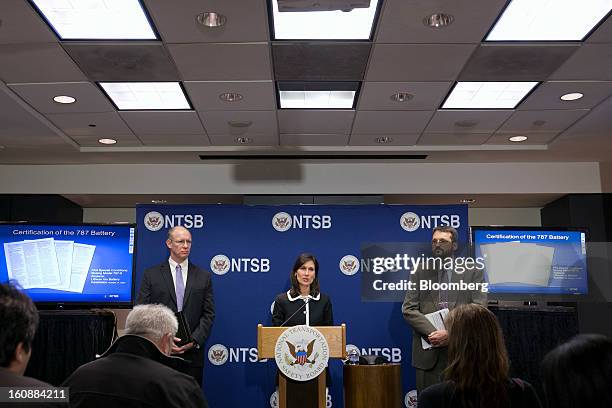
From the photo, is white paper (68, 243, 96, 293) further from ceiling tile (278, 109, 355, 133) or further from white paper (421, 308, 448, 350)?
white paper (421, 308, 448, 350)

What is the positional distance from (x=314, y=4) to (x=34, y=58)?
8.54 ft

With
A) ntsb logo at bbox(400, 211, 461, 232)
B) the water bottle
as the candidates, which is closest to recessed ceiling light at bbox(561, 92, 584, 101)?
ntsb logo at bbox(400, 211, 461, 232)

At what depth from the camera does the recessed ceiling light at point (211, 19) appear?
4445 mm

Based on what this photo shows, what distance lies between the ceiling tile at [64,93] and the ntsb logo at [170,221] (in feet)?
3.96

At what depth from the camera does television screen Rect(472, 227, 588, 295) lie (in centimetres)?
624

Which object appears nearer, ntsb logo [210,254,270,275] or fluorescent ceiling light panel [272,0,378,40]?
fluorescent ceiling light panel [272,0,378,40]

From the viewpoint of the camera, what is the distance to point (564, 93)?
589cm

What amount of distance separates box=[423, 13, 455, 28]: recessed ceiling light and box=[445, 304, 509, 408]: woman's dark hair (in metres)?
2.61

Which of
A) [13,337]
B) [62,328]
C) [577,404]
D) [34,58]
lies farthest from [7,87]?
[577,404]

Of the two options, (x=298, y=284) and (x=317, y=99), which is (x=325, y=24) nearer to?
(x=317, y=99)

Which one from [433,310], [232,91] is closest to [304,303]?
[433,310]

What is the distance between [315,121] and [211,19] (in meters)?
2.39

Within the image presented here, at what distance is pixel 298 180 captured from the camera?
8.30 m

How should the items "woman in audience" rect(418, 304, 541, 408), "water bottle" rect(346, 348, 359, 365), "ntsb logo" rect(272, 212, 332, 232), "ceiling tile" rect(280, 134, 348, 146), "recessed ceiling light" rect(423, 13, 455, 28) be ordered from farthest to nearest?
"ceiling tile" rect(280, 134, 348, 146), "ntsb logo" rect(272, 212, 332, 232), "water bottle" rect(346, 348, 359, 365), "recessed ceiling light" rect(423, 13, 455, 28), "woman in audience" rect(418, 304, 541, 408)
